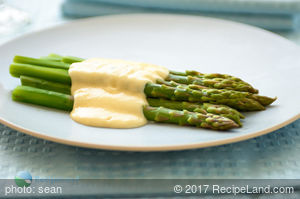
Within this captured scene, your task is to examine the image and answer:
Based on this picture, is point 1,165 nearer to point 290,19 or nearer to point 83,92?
point 83,92

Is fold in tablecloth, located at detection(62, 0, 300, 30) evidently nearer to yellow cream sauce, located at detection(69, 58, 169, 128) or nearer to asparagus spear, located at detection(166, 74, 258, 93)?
yellow cream sauce, located at detection(69, 58, 169, 128)

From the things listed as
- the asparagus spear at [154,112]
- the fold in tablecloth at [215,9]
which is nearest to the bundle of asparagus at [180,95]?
the asparagus spear at [154,112]

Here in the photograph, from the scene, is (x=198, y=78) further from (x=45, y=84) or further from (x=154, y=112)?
(x=45, y=84)

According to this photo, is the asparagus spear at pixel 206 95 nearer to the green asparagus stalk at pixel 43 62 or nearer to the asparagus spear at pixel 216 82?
the asparagus spear at pixel 216 82

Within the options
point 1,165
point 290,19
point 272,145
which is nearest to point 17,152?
point 1,165

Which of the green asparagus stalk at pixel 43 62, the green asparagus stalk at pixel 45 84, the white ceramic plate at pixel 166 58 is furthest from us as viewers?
the green asparagus stalk at pixel 43 62

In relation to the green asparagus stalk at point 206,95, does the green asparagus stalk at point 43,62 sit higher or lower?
higher

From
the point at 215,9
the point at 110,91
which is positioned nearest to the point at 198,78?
the point at 110,91
